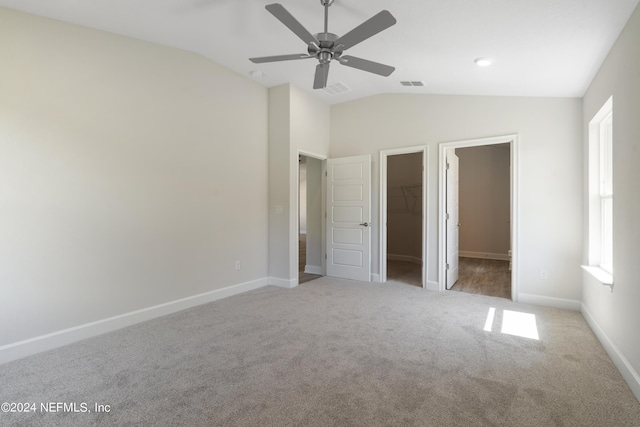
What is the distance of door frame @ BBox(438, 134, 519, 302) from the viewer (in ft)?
12.9

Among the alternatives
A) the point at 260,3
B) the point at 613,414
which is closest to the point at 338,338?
the point at 613,414

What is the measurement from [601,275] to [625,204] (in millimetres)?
948

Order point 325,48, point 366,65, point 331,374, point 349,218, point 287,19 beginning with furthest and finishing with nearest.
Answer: point 349,218, point 366,65, point 325,48, point 331,374, point 287,19

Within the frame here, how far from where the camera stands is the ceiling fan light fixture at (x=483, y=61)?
3033 mm

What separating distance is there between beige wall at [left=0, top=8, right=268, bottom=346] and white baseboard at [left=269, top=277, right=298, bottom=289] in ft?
1.74

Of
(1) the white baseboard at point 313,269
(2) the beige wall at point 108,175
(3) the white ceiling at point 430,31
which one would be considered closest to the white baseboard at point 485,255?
(1) the white baseboard at point 313,269

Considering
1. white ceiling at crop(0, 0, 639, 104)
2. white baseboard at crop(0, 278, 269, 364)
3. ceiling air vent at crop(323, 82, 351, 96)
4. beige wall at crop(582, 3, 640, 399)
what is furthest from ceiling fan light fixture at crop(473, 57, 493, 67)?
white baseboard at crop(0, 278, 269, 364)

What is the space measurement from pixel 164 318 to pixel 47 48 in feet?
8.77

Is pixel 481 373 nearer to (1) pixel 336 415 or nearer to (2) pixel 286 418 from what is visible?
(1) pixel 336 415

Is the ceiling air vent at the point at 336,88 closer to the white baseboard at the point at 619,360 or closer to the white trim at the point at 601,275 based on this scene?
the white trim at the point at 601,275

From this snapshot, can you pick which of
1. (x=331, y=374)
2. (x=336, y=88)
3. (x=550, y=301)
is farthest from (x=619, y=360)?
(x=336, y=88)

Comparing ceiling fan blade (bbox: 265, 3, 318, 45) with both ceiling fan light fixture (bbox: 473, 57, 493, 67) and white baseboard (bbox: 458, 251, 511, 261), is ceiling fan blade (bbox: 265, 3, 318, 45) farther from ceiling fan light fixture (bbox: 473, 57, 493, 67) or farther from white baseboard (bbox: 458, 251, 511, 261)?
white baseboard (bbox: 458, 251, 511, 261)

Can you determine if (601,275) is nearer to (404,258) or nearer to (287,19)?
(287,19)

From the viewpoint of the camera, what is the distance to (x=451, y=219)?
473cm
